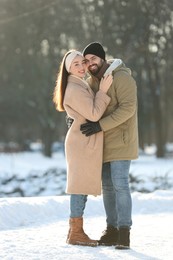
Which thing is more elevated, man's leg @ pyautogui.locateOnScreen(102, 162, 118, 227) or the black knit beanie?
the black knit beanie

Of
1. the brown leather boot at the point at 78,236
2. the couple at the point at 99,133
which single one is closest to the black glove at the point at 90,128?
the couple at the point at 99,133

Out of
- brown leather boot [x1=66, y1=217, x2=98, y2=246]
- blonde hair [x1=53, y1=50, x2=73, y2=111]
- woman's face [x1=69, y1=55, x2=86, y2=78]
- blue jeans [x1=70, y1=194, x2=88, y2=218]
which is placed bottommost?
brown leather boot [x1=66, y1=217, x2=98, y2=246]

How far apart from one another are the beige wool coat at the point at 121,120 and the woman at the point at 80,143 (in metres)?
0.08

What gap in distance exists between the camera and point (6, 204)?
8.48 meters

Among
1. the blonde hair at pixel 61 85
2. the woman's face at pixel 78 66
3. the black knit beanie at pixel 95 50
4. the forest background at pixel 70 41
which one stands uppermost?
the forest background at pixel 70 41

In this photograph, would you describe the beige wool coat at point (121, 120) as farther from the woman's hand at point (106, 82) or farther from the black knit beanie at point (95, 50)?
the black knit beanie at point (95, 50)

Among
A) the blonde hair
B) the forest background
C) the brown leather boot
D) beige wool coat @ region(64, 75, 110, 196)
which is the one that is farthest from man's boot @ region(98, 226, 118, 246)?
the forest background

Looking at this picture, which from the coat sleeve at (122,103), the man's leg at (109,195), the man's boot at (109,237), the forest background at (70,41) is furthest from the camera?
the forest background at (70,41)

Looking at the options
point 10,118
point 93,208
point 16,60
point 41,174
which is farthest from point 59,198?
point 10,118

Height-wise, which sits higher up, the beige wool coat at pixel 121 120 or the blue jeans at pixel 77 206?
the beige wool coat at pixel 121 120

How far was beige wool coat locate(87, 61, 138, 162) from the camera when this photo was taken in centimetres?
596

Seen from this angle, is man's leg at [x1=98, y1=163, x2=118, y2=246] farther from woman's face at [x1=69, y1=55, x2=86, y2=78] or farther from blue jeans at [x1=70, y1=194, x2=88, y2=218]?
woman's face at [x1=69, y1=55, x2=86, y2=78]

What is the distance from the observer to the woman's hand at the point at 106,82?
6000 mm

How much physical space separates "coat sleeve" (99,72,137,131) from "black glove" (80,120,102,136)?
1.9 inches
